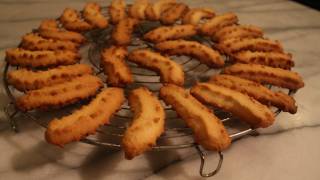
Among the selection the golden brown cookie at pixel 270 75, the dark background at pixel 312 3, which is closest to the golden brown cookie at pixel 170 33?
the golden brown cookie at pixel 270 75

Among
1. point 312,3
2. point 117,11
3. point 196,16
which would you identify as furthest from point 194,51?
point 312,3

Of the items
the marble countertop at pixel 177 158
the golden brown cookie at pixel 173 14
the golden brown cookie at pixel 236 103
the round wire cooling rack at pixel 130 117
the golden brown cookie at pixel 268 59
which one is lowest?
the marble countertop at pixel 177 158

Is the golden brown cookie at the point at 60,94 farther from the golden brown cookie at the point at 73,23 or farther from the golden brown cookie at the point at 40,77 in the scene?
the golden brown cookie at the point at 73,23

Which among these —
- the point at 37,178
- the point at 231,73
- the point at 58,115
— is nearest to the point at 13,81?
the point at 58,115

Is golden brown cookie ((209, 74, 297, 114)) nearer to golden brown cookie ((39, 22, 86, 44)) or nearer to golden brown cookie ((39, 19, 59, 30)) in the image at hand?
golden brown cookie ((39, 22, 86, 44))

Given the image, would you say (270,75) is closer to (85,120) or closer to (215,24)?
(215,24)

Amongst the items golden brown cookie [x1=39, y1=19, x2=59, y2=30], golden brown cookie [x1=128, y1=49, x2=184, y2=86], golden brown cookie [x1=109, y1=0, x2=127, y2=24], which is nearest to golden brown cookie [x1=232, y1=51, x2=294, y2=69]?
golden brown cookie [x1=128, y1=49, x2=184, y2=86]
